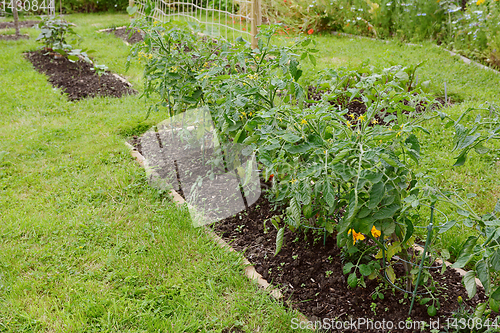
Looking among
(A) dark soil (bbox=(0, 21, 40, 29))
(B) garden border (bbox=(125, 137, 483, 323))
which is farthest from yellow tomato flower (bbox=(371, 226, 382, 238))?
(A) dark soil (bbox=(0, 21, 40, 29))

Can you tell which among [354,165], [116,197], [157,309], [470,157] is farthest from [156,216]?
[470,157]

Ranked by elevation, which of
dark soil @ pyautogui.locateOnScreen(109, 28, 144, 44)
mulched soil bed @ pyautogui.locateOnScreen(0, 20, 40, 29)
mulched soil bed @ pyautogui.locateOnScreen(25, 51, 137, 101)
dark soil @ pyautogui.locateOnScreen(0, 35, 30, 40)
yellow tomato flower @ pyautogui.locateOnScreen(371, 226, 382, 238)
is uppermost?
mulched soil bed @ pyautogui.locateOnScreen(0, 20, 40, 29)

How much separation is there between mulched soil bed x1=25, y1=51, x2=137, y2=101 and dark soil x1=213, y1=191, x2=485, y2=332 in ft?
11.1

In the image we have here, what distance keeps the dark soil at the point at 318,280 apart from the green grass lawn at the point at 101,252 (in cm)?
13

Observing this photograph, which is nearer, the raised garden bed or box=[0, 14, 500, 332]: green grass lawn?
box=[0, 14, 500, 332]: green grass lawn

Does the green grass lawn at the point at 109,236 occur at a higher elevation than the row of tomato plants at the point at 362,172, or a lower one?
lower

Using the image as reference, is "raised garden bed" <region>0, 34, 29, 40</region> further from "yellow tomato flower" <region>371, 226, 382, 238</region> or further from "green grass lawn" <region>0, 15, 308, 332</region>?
"yellow tomato flower" <region>371, 226, 382, 238</region>

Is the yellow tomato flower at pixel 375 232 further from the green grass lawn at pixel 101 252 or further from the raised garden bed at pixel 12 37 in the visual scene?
the raised garden bed at pixel 12 37

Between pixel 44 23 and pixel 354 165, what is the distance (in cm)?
641

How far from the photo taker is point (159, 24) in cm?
289

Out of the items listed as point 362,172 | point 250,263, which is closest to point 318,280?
point 250,263

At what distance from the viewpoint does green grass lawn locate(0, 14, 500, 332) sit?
203 cm

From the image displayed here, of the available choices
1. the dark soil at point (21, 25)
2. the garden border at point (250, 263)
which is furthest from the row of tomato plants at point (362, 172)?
the dark soil at point (21, 25)

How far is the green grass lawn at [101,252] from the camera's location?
2012 mm
